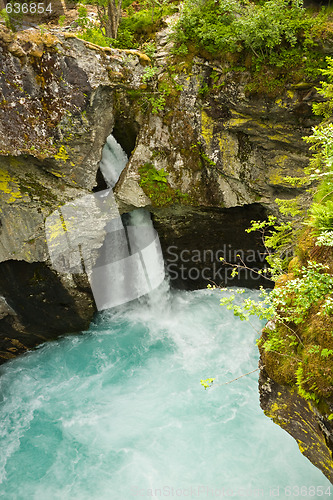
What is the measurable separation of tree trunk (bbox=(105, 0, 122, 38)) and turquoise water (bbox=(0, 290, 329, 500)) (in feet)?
28.3

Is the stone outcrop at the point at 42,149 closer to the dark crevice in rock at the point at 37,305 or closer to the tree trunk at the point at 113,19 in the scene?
the dark crevice in rock at the point at 37,305

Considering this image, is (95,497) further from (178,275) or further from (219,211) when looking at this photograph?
(219,211)

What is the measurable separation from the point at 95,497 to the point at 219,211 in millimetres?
7746

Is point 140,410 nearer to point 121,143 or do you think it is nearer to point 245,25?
point 121,143

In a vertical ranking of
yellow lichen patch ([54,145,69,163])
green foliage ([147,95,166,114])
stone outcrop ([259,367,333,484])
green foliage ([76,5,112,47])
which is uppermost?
green foliage ([76,5,112,47])

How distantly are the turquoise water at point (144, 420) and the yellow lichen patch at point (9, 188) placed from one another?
16.0 feet

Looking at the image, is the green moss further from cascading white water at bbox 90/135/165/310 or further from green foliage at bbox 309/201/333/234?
green foliage at bbox 309/201/333/234

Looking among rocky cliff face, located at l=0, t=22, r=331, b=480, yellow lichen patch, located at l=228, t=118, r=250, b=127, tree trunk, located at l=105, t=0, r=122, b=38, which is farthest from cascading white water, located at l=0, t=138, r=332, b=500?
yellow lichen patch, located at l=228, t=118, r=250, b=127

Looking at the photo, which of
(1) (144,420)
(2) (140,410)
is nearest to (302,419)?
(1) (144,420)

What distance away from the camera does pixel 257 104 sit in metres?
7.74

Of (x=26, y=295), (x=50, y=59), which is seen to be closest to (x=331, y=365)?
(x=50, y=59)

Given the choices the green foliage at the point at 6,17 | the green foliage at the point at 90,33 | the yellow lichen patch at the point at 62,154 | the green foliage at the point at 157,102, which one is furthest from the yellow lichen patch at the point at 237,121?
the green foliage at the point at 6,17

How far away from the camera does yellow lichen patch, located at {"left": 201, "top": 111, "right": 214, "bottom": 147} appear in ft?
27.2

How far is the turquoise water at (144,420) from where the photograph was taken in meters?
6.29
